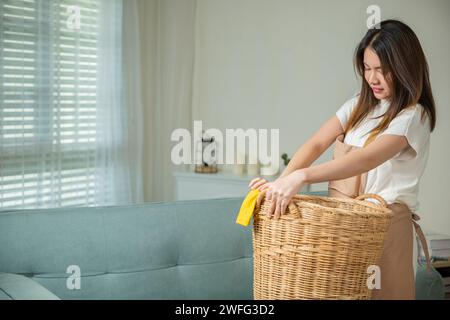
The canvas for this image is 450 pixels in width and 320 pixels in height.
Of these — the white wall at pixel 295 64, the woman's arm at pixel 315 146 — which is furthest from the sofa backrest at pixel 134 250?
the white wall at pixel 295 64

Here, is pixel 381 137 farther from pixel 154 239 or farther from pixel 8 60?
pixel 8 60

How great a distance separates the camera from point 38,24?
397 cm

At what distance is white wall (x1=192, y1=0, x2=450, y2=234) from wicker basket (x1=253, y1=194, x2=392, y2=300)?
8.01 ft

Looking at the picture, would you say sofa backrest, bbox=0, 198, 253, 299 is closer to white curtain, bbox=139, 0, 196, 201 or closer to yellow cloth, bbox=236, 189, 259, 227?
yellow cloth, bbox=236, 189, 259, 227

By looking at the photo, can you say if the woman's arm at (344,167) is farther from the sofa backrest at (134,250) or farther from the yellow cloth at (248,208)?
the sofa backrest at (134,250)

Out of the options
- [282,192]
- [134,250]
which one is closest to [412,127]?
[282,192]

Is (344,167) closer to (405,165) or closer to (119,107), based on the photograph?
(405,165)

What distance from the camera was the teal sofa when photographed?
2213 mm

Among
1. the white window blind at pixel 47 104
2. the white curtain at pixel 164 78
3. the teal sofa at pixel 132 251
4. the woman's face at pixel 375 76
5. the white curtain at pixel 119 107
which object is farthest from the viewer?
the white curtain at pixel 164 78

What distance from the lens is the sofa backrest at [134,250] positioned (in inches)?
87.3

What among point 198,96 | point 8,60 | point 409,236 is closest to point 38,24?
point 8,60

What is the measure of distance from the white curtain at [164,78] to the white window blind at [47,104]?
21.0 inches

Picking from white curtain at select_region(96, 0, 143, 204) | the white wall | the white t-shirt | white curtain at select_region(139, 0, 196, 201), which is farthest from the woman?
white curtain at select_region(139, 0, 196, 201)

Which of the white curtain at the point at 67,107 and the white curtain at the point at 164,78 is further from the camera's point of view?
the white curtain at the point at 164,78
